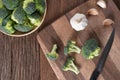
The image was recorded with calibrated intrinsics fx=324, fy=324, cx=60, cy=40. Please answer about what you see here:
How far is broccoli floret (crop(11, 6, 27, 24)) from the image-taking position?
3.48ft

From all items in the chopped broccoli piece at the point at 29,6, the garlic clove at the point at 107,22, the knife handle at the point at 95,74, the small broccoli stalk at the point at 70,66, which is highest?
the chopped broccoli piece at the point at 29,6

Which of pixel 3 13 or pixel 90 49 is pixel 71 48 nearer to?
pixel 90 49

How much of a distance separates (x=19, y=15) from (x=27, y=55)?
0.17m

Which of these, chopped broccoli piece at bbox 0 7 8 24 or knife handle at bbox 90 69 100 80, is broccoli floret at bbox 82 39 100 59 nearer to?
knife handle at bbox 90 69 100 80

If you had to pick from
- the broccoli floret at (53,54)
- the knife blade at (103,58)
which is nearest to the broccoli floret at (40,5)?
the broccoli floret at (53,54)

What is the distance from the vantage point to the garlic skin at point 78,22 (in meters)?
1.09

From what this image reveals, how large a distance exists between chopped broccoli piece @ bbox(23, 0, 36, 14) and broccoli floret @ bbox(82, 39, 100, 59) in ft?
0.69

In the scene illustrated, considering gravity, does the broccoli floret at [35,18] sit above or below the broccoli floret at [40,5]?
below

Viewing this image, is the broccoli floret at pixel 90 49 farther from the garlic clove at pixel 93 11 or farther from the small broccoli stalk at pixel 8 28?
the small broccoli stalk at pixel 8 28

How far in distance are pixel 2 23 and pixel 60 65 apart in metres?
0.24

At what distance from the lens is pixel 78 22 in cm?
109

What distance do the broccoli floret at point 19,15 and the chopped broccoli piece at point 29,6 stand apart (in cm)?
2

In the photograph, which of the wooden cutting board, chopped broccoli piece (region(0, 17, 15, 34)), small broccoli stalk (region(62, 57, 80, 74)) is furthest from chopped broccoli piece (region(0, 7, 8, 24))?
small broccoli stalk (region(62, 57, 80, 74))

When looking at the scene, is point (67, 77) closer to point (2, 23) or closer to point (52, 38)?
point (52, 38)
